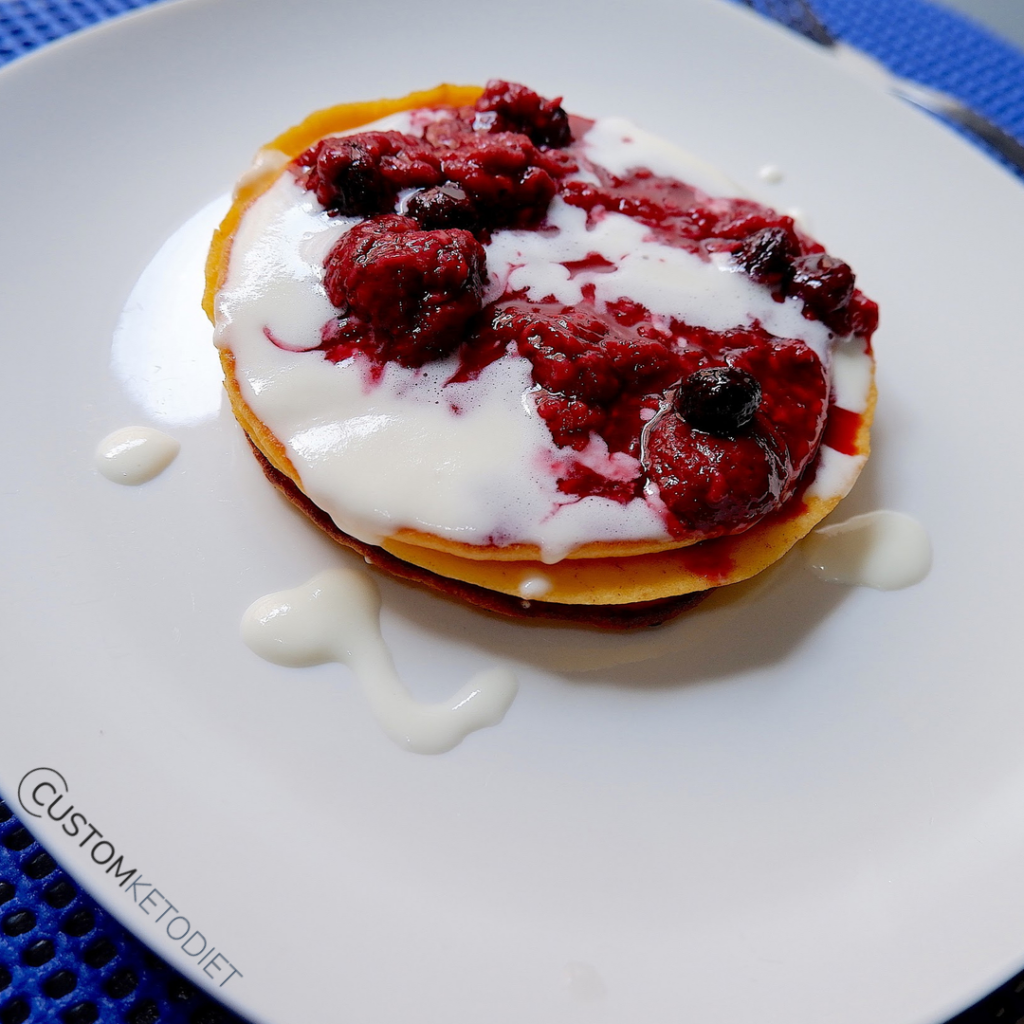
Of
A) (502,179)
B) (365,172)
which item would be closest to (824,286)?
(502,179)

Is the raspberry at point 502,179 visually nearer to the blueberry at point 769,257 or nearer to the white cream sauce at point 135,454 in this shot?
the blueberry at point 769,257

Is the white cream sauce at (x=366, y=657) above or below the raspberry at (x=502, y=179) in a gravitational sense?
below

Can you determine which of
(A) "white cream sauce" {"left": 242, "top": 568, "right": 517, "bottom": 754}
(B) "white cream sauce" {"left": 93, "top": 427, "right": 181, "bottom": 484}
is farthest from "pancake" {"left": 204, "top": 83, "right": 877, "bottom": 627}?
(B) "white cream sauce" {"left": 93, "top": 427, "right": 181, "bottom": 484}

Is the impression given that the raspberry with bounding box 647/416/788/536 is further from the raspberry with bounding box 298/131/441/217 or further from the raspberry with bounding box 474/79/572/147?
the raspberry with bounding box 474/79/572/147

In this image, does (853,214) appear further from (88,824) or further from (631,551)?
(88,824)

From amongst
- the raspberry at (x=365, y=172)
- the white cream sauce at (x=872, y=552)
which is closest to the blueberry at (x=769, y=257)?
the white cream sauce at (x=872, y=552)
